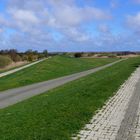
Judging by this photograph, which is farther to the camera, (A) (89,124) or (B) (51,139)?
(A) (89,124)

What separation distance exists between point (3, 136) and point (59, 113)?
116 inches

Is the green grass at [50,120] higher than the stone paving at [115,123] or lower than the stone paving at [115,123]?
higher

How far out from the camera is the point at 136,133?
27.7 feet

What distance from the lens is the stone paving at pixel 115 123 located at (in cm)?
816

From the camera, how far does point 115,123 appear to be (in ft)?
31.4

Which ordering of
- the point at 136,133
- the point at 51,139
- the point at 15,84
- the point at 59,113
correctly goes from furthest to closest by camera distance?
the point at 15,84 → the point at 59,113 → the point at 136,133 → the point at 51,139

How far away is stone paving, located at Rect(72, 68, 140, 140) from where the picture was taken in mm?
8164

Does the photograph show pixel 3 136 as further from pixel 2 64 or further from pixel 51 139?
pixel 2 64

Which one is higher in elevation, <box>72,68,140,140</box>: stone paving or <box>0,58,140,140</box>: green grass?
<box>0,58,140,140</box>: green grass

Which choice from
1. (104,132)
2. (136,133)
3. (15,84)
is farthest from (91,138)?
(15,84)

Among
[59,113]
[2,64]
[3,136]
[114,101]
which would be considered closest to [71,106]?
[59,113]

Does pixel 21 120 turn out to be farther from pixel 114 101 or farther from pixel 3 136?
pixel 114 101

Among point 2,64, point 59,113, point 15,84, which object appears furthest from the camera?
point 2,64

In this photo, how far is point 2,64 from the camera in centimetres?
5553
